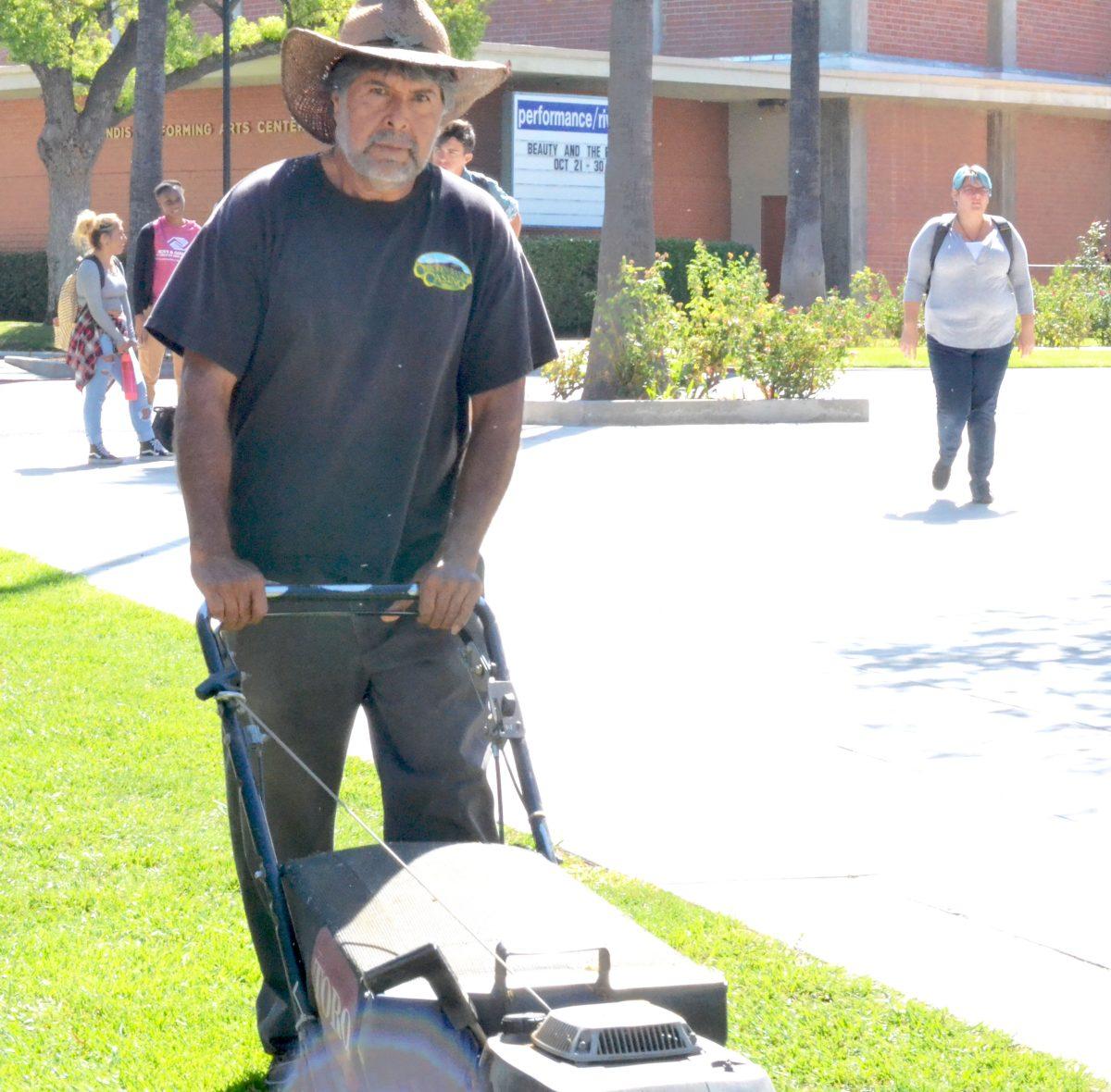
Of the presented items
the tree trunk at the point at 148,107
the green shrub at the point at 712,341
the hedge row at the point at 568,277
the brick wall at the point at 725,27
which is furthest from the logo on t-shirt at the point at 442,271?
the brick wall at the point at 725,27

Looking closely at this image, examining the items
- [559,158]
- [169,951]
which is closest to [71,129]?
[559,158]

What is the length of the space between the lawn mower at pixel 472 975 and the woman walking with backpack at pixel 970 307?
861cm

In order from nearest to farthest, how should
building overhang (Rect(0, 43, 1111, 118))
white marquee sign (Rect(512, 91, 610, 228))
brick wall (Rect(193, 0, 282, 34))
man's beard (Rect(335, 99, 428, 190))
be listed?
man's beard (Rect(335, 99, 428, 190))
building overhang (Rect(0, 43, 1111, 118))
white marquee sign (Rect(512, 91, 610, 228))
brick wall (Rect(193, 0, 282, 34))

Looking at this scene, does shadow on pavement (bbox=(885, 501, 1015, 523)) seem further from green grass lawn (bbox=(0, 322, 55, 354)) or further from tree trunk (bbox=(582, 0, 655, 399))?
green grass lawn (bbox=(0, 322, 55, 354))

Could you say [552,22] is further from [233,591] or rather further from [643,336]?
[233,591]

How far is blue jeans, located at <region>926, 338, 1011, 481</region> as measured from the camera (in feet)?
37.3

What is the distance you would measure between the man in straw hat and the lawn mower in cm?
31

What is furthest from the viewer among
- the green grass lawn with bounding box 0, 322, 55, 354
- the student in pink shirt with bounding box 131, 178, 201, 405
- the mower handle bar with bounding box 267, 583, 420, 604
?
the green grass lawn with bounding box 0, 322, 55, 354

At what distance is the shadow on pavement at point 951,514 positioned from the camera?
35.8 ft

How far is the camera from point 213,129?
36469 millimetres

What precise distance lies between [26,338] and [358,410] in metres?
28.8

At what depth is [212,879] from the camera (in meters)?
4.81

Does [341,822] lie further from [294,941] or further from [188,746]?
[294,941]

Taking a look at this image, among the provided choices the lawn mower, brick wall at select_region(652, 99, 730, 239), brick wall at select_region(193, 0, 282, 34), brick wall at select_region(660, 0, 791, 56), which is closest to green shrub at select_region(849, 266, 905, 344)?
brick wall at select_region(652, 99, 730, 239)
